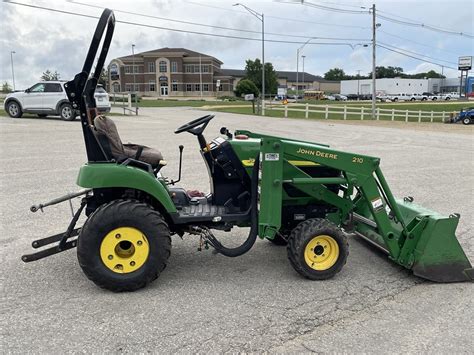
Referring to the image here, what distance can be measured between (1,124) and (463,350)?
18039 mm

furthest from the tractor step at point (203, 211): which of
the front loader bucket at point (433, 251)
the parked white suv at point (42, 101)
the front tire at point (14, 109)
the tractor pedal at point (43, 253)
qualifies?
the front tire at point (14, 109)

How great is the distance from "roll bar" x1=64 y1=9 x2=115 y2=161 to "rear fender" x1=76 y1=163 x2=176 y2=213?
17cm

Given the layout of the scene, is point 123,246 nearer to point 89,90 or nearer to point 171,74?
point 89,90

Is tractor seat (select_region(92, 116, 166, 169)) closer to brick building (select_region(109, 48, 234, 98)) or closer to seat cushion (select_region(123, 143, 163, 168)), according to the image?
seat cushion (select_region(123, 143, 163, 168))

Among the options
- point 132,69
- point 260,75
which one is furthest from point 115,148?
point 132,69

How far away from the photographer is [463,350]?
2938 mm

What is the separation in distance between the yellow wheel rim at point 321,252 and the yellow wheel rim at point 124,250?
142 centimetres

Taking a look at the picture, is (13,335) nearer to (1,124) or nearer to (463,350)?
(463,350)

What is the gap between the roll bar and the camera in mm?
3709

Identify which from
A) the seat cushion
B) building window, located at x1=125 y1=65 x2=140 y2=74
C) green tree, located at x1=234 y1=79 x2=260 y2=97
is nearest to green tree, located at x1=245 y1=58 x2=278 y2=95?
green tree, located at x1=234 y1=79 x2=260 y2=97

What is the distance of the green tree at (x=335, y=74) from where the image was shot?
155613 millimetres

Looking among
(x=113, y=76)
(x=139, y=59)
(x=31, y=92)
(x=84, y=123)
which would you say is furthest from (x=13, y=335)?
(x=139, y=59)

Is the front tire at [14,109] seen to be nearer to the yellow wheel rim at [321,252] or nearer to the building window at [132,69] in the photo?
the yellow wheel rim at [321,252]

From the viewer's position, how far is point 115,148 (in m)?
3.93
